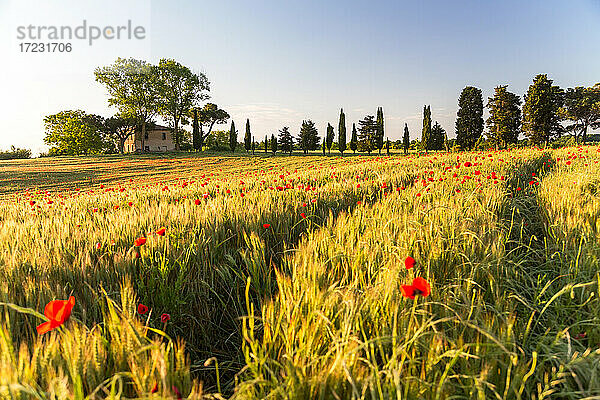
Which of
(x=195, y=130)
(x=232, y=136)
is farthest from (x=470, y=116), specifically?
(x=195, y=130)

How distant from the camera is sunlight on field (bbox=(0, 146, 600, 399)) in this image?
1.02 metres

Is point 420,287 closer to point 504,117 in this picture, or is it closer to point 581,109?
point 504,117

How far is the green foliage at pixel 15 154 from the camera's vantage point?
160 ft

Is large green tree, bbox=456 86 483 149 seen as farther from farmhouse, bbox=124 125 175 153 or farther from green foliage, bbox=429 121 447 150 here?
farmhouse, bbox=124 125 175 153

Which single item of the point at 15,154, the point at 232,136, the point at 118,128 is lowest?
the point at 15,154

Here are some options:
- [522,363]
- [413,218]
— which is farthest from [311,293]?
[413,218]

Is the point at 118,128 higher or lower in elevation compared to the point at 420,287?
higher

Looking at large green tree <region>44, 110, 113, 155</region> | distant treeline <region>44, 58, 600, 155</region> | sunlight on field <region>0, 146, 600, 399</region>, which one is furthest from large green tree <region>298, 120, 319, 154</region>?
sunlight on field <region>0, 146, 600, 399</region>

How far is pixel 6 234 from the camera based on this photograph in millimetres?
2826

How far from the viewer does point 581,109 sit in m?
59.0

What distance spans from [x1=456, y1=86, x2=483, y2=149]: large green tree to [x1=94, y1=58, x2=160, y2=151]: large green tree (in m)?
48.0

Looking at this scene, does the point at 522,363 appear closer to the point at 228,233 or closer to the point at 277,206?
the point at 228,233

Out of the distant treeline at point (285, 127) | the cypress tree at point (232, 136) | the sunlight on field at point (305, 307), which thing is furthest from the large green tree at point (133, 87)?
the sunlight on field at point (305, 307)

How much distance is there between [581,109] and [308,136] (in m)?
53.2
